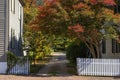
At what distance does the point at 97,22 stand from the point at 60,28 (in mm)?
2520

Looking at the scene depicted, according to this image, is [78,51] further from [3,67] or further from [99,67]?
[3,67]

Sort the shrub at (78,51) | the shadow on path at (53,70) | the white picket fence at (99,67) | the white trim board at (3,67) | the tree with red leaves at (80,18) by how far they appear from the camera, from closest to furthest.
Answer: the tree with red leaves at (80,18)
the white picket fence at (99,67)
the white trim board at (3,67)
the shadow on path at (53,70)
the shrub at (78,51)

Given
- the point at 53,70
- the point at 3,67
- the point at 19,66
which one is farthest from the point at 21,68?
the point at 53,70

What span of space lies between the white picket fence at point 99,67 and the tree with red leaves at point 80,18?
5.44 feet

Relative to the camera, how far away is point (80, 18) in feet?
74.9

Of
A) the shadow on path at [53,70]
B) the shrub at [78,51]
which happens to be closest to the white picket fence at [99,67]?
the shadow on path at [53,70]

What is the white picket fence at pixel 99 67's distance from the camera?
77.3 feet

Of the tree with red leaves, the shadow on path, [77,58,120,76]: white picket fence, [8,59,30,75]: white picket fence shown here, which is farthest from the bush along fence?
[77,58,120,76]: white picket fence

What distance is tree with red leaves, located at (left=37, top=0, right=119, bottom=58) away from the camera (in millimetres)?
22562

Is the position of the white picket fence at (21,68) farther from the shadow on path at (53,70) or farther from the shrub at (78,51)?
the shrub at (78,51)

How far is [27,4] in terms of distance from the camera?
51375 mm

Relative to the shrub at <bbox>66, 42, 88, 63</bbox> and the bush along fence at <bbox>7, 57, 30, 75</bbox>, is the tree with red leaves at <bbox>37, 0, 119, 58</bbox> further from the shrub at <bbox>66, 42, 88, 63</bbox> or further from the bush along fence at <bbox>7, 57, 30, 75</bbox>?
the shrub at <bbox>66, 42, 88, 63</bbox>

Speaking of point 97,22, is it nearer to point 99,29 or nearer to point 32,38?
point 99,29

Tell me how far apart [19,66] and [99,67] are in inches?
223
